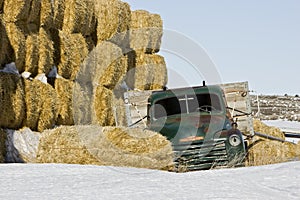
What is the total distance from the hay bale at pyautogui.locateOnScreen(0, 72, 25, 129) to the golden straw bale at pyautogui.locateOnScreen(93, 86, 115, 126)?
392 centimetres

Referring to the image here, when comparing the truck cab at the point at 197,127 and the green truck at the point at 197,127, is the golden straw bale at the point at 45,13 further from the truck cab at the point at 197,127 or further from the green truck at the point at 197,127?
the truck cab at the point at 197,127

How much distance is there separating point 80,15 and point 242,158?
27.4ft

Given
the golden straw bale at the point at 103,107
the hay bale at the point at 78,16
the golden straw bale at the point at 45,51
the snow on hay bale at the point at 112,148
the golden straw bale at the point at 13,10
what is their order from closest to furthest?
the snow on hay bale at the point at 112,148, the golden straw bale at the point at 13,10, the golden straw bale at the point at 45,51, the hay bale at the point at 78,16, the golden straw bale at the point at 103,107

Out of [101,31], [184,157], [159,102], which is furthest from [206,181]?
[101,31]

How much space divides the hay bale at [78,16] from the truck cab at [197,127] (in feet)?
18.0

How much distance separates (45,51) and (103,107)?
11.4ft

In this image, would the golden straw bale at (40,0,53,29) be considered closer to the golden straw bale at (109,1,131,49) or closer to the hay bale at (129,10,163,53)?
the golden straw bale at (109,1,131,49)

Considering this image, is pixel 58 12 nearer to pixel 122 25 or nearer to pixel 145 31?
pixel 122 25

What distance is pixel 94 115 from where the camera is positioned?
59.0 feet

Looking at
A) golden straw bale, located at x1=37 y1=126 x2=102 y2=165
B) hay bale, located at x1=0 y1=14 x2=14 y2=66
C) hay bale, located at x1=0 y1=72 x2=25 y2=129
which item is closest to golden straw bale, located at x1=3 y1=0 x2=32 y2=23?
hay bale, located at x1=0 y1=14 x2=14 y2=66

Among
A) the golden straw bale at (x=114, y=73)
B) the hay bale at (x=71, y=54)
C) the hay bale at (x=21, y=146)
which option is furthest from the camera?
the golden straw bale at (x=114, y=73)

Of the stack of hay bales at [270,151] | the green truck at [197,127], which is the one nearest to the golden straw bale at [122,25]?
the green truck at [197,127]

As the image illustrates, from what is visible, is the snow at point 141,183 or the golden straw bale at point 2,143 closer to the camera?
the snow at point 141,183

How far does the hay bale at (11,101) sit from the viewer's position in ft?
45.4
